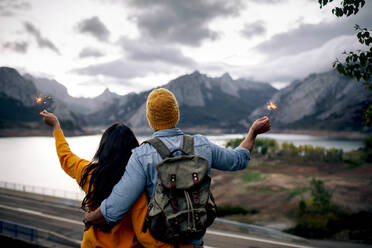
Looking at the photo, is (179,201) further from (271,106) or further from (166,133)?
(271,106)

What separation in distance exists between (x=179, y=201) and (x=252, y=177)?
56.4 metres

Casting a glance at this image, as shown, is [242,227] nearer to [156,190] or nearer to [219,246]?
[219,246]

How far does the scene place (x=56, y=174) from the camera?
65.1 m

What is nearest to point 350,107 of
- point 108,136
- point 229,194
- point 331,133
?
A: point 331,133

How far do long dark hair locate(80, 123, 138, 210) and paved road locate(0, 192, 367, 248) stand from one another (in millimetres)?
10030

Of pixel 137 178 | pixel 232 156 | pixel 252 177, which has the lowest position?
pixel 252 177

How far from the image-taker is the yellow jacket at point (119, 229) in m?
2.04

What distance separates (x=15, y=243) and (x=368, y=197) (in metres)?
42.5

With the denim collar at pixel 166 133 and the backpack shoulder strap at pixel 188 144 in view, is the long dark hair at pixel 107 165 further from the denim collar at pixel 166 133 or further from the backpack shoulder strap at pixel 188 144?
the backpack shoulder strap at pixel 188 144

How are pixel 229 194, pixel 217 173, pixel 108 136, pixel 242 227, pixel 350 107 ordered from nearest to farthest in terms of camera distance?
1. pixel 108 136
2. pixel 242 227
3. pixel 229 194
4. pixel 217 173
5. pixel 350 107

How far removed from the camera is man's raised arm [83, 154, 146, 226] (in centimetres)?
195

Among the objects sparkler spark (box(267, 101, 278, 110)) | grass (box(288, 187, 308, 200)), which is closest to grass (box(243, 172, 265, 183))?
grass (box(288, 187, 308, 200))

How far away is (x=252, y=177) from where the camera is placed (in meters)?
55.6

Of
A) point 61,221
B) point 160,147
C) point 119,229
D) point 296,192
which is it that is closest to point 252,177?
point 296,192
